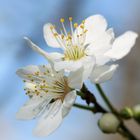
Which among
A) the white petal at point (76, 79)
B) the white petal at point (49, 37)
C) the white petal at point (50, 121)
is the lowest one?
the white petal at point (50, 121)

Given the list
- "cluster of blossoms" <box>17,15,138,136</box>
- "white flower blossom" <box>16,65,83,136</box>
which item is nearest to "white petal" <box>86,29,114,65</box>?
"cluster of blossoms" <box>17,15,138,136</box>

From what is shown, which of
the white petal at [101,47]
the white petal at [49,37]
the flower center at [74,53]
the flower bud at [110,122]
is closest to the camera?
the flower bud at [110,122]

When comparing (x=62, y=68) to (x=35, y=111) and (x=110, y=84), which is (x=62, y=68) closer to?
(x=35, y=111)

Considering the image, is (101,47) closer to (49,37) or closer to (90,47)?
(90,47)

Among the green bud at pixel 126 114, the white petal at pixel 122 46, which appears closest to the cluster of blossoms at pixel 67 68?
the white petal at pixel 122 46

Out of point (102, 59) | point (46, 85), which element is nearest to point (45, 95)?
point (46, 85)

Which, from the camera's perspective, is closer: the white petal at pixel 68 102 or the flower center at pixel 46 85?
the white petal at pixel 68 102

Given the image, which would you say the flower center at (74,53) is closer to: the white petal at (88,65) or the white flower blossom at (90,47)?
the white flower blossom at (90,47)
